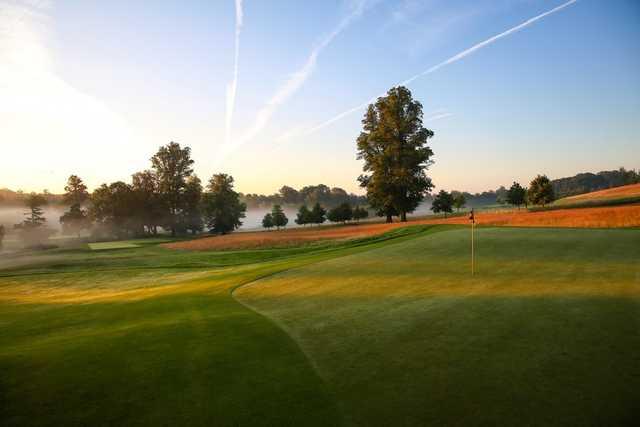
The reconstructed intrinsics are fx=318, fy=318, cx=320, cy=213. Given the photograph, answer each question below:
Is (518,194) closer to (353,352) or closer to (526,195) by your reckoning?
(526,195)

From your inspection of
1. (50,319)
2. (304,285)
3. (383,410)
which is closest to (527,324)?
(383,410)

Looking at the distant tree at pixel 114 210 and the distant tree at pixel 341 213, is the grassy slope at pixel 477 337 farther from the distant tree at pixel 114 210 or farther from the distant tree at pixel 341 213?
the distant tree at pixel 114 210

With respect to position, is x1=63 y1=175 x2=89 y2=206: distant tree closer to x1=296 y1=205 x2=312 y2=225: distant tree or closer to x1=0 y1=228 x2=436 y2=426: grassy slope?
x1=296 y1=205 x2=312 y2=225: distant tree

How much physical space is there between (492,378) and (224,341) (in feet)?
19.4

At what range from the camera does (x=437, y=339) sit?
23.6ft

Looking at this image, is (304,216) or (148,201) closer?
(148,201)

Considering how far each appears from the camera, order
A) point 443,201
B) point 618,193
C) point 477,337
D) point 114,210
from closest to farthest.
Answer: point 477,337, point 618,193, point 114,210, point 443,201

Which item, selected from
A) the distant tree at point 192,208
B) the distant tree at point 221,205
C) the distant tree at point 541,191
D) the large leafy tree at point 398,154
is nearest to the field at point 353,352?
the large leafy tree at point 398,154

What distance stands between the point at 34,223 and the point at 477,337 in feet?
328

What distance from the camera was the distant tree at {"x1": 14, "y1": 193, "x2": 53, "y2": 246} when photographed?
74.4m

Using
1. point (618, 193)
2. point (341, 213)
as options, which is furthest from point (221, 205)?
point (618, 193)

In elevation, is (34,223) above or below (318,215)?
→ above

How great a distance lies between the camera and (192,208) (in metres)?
80.1

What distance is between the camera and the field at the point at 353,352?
193 inches
